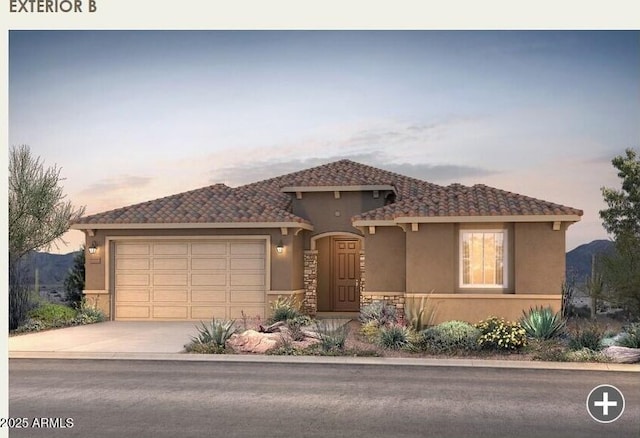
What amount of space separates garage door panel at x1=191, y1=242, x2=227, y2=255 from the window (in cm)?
747

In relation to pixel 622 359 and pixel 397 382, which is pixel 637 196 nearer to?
pixel 622 359

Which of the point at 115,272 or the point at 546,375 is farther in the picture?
the point at 115,272

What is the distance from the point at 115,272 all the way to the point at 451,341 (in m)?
11.8

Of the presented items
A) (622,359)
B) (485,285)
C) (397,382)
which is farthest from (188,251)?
(622,359)

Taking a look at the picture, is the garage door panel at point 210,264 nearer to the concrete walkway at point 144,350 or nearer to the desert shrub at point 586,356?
the concrete walkway at point 144,350

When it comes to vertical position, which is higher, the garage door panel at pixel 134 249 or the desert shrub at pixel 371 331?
the garage door panel at pixel 134 249

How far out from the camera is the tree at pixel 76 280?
23.7 metres

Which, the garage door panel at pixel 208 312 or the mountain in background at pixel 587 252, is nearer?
the garage door panel at pixel 208 312

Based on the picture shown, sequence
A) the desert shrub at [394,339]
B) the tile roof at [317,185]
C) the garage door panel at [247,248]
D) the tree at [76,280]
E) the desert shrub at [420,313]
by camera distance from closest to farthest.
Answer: the desert shrub at [394,339] < the desert shrub at [420,313] < the tile roof at [317,185] < the garage door panel at [247,248] < the tree at [76,280]

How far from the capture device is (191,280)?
20875 mm

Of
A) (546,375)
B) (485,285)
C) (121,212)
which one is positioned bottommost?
(546,375)

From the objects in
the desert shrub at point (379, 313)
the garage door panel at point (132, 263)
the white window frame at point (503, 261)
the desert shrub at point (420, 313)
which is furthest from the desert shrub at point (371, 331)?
the garage door panel at point (132, 263)

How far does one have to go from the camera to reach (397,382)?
11172 millimetres

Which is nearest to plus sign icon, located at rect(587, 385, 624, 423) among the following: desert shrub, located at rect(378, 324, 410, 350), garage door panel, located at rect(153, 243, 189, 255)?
desert shrub, located at rect(378, 324, 410, 350)
